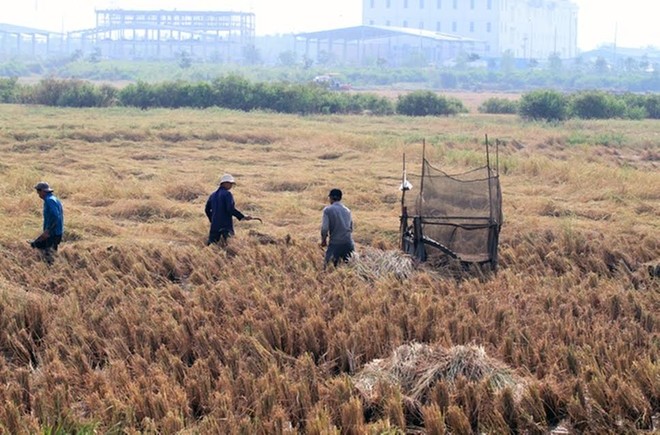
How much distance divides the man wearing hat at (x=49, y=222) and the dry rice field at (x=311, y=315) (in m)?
0.22

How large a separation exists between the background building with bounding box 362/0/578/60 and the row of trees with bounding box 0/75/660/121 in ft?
298

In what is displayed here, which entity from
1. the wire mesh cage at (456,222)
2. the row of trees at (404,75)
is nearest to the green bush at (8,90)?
the wire mesh cage at (456,222)

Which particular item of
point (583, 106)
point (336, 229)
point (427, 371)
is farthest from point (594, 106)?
point (427, 371)

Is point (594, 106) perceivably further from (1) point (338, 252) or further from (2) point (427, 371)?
(2) point (427, 371)

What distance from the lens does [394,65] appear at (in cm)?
12838

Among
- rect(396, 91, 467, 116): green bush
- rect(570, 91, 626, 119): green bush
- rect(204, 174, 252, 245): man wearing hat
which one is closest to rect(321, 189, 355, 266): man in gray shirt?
rect(204, 174, 252, 245): man wearing hat

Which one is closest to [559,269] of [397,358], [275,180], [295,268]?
[295,268]

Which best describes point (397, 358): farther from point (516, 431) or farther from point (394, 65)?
point (394, 65)

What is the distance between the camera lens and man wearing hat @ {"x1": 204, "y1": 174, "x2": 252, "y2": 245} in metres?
12.9

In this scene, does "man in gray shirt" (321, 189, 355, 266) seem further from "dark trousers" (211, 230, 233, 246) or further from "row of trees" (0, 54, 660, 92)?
"row of trees" (0, 54, 660, 92)

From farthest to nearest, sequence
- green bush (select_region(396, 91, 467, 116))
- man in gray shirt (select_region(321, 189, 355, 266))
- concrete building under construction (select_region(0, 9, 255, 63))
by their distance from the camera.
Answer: concrete building under construction (select_region(0, 9, 255, 63)), green bush (select_region(396, 91, 467, 116)), man in gray shirt (select_region(321, 189, 355, 266))

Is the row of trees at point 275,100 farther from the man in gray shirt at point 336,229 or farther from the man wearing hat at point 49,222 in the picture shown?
the man in gray shirt at point 336,229

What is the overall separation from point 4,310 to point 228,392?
3.35 metres

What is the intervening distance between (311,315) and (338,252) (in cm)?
227
